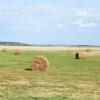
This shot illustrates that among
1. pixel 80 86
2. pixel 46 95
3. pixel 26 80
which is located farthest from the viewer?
pixel 26 80

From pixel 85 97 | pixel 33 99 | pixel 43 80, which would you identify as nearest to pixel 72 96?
pixel 85 97

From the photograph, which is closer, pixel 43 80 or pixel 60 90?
pixel 60 90

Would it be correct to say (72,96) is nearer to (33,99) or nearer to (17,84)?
(33,99)

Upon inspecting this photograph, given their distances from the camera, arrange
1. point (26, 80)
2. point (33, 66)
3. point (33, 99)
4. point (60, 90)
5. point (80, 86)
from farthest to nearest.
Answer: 1. point (33, 66)
2. point (26, 80)
3. point (80, 86)
4. point (60, 90)
5. point (33, 99)

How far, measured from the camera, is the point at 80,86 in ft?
76.9

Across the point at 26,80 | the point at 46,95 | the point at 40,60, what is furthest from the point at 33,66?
the point at 46,95

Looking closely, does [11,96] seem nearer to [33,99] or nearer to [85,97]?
[33,99]

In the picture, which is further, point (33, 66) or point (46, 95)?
point (33, 66)

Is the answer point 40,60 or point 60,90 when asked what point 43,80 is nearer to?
point 60,90

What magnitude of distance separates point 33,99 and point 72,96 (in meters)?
2.06

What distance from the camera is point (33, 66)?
34.9m

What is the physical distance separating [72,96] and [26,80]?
7.51 meters

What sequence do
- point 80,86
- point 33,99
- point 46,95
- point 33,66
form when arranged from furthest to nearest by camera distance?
point 33,66
point 80,86
point 46,95
point 33,99

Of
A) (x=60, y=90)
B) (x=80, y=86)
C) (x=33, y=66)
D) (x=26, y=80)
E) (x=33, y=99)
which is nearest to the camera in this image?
(x=33, y=99)
